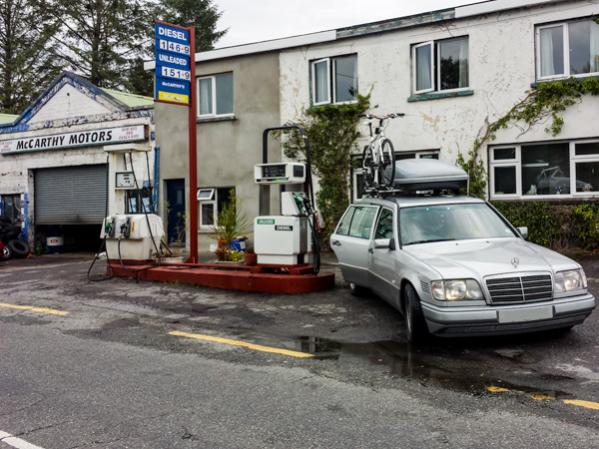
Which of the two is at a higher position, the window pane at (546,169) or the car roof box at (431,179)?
the window pane at (546,169)

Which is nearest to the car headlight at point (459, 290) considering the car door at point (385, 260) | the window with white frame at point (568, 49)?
the car door at point (385, 260)

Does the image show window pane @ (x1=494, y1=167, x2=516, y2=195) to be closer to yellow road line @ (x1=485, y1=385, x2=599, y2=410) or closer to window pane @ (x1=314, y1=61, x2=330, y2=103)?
window pane @ (x1=314, y1=61, x2=330, y2=103)

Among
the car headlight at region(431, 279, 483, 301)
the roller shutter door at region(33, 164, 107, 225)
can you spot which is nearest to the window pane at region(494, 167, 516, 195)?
the car headlight at region(431, 279, 483, 301)

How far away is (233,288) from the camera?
1104 centimetres

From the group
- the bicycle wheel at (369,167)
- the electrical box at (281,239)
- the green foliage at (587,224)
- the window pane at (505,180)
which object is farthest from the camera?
the window pane at (505,180)

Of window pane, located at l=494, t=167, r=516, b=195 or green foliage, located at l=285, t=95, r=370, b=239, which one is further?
green foliage, located at l=285, t=95, r=370, b=239

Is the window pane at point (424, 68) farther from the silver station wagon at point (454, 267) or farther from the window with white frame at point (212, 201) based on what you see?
the silver station wagon at point (454, 267)

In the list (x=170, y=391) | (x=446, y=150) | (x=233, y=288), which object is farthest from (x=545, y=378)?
(x=446, y=150)

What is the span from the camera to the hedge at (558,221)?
1358 cm

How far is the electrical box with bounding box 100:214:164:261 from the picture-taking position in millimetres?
12461

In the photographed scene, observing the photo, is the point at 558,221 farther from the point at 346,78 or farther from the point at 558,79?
the point at 346,78

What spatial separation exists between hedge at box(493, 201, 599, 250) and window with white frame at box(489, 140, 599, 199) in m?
0.37

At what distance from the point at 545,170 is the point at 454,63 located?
355 cm

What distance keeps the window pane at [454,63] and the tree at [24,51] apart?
2766 centimetres
